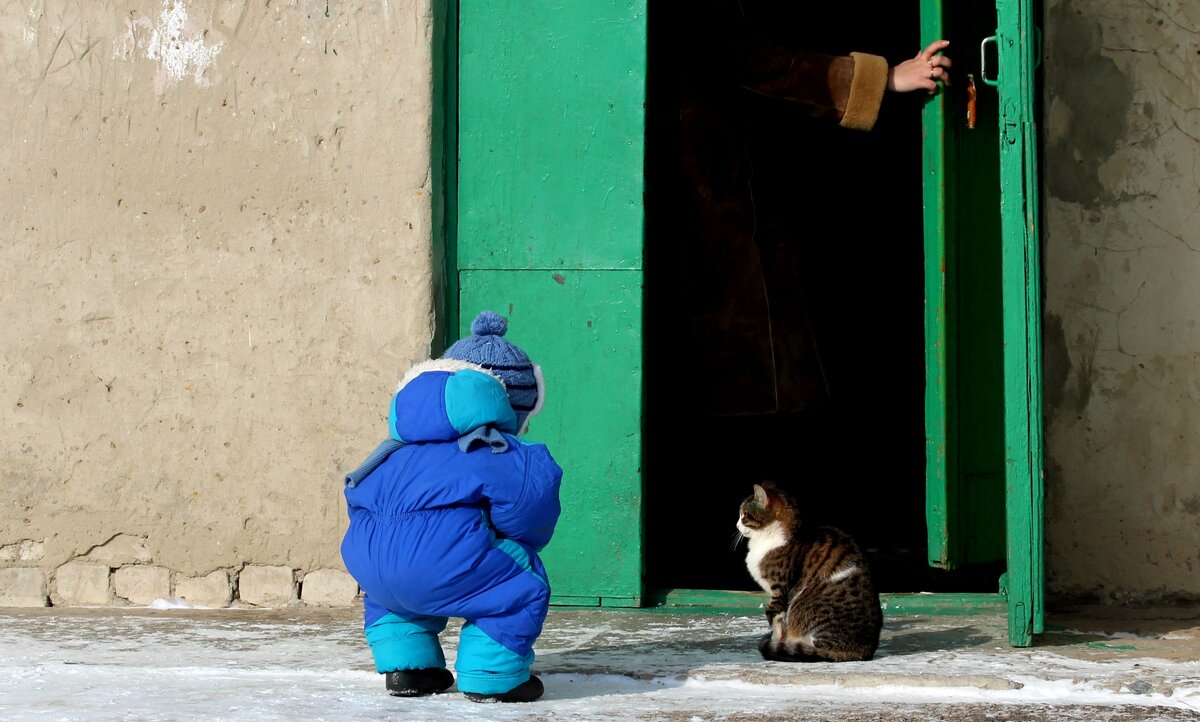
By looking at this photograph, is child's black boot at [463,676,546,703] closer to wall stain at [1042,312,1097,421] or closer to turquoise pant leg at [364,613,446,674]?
turquoise pant leg at [364,613,446,674]

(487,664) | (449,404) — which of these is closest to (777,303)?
(449,404)

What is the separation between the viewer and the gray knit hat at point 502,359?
3281 millimetres

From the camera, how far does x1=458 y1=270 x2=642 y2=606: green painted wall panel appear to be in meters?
4.45

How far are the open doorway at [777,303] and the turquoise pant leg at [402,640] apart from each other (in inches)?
49.9

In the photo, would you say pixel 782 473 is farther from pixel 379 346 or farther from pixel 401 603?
pixel 401 603

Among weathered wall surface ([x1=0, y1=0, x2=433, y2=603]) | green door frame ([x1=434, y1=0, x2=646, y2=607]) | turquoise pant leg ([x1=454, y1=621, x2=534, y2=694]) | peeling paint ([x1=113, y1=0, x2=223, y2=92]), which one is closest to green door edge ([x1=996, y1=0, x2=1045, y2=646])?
green door frame ([x1=434, y1=0, x2=646, y2=607])

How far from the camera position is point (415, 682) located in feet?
10.8

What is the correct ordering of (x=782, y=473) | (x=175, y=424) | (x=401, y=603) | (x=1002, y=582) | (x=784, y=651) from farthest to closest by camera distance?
1. (x=782, y=473)
2. (x=175, y=424)
3. (x=1002, y=582)
4. (x=784, y=651)
5. (x=401, y=603)

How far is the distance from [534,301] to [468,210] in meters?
0.37

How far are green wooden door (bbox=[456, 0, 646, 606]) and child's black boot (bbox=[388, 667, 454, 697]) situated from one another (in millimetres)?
1222

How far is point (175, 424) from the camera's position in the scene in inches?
181

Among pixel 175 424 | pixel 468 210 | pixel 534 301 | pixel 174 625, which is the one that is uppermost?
pixel 468 210

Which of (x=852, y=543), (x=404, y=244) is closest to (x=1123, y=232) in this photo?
(x=852, y=543)

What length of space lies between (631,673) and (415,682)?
22.5 inches
